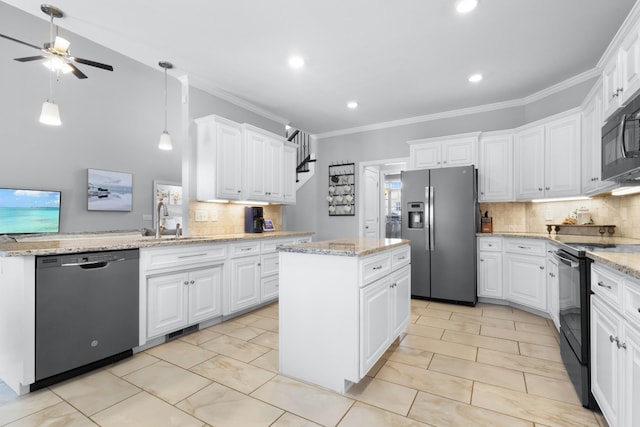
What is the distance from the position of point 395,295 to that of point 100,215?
5.65 meters

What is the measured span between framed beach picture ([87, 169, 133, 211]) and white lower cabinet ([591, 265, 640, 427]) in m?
6.80

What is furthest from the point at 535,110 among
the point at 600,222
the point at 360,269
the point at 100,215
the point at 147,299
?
the point at 100,215

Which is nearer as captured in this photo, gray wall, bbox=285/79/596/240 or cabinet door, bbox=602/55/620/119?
cabinet door, bbox=602/55/620/119

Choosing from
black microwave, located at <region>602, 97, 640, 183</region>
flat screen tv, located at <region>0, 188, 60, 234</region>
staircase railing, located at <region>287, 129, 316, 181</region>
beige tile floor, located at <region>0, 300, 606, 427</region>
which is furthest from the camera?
staircase railing, located at <region>287, 129, 316, 181</region>

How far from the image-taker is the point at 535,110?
4070 mm

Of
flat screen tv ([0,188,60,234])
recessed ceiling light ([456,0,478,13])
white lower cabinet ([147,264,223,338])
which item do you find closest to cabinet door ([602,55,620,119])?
recessed ceiling light ([456,0,478,13])

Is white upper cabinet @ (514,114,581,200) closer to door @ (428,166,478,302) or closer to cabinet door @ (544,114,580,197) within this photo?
cabinet door @ (544,114,580,197)

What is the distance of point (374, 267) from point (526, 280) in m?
2.60

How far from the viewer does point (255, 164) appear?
4129mm

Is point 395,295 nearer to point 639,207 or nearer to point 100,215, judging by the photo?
point 639,207

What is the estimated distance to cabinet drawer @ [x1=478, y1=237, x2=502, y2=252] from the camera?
3.95m

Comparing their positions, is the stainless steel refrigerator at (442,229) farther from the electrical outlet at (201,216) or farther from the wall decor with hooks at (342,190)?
the electrical outlet at (201,216)

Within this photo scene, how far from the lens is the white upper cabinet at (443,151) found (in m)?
4.26

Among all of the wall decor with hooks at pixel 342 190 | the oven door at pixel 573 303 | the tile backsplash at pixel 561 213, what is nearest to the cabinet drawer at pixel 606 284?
the oven door at pixel 573 303
